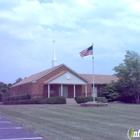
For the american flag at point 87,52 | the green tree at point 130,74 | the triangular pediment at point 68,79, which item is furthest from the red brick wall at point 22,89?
the american flag at point 87,52

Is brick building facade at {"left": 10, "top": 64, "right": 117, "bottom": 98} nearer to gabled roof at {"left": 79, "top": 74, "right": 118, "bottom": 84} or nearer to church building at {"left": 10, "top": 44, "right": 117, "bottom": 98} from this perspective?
church building at {"left": 10, "top": 44, "right": 117, "bottom": 98}

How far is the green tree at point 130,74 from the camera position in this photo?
41469 mm

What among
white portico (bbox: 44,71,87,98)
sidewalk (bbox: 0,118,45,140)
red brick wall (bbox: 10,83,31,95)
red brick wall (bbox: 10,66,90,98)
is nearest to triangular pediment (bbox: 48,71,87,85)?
white portico (bbox: 44,71,87,98)

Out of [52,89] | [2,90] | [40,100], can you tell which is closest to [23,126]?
[40,100]

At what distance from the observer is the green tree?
41.5 meters

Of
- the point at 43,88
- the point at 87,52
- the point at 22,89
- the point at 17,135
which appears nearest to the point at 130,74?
the point at 43,88

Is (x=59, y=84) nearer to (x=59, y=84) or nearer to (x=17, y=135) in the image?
(x=59, y=84)

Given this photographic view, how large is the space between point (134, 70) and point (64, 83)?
30.1ft

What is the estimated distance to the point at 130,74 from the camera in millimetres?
41938

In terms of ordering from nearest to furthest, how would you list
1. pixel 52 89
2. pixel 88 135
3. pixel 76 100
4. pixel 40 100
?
1. pixel 88 135
2. pixel 40 100
3. pixel 76 100
4. pixel 52 89

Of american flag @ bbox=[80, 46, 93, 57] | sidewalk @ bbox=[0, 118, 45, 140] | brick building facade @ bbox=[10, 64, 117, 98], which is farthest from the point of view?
brick building facade @ bbox=[10, 64, 117, 98]

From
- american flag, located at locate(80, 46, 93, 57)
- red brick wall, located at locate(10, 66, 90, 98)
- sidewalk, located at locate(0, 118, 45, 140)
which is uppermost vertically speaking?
american flag, located at locate(80, 46, 93, 57)

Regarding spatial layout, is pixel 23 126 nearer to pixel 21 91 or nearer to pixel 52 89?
pixel 52 89

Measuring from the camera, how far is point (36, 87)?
41375mm
